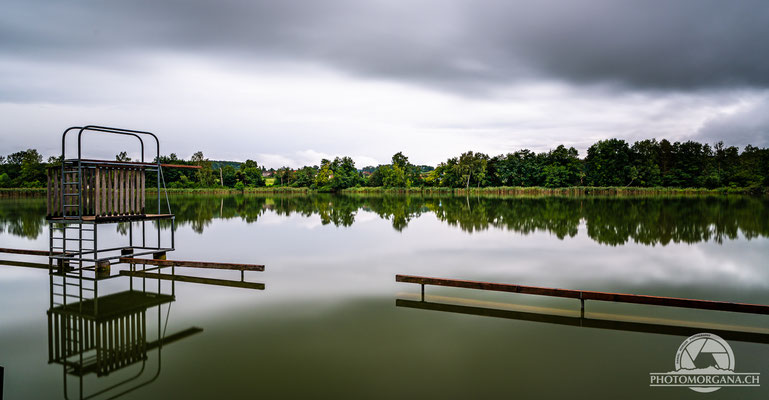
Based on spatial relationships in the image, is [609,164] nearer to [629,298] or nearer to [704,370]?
[629,298]

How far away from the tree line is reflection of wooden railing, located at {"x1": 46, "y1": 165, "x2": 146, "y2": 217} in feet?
240

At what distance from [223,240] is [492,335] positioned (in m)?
15.0

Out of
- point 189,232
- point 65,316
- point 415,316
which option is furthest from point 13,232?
point 415,316

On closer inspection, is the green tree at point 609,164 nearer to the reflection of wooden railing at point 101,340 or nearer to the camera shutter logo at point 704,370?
the camera shutter logo at point 704,370

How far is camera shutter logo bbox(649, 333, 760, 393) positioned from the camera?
570 cm

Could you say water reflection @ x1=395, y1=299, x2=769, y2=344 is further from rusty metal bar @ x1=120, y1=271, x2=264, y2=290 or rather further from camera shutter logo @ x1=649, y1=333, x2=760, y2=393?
rusty metal bar @ x1=120, y1=271, x2=264, y2=290

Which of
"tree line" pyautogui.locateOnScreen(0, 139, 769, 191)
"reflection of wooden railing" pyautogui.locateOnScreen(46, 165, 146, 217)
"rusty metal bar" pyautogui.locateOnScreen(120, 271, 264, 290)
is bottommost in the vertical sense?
"rusty metal bar" pyautogui.locateOnScreen(120, 271, 264, 290)

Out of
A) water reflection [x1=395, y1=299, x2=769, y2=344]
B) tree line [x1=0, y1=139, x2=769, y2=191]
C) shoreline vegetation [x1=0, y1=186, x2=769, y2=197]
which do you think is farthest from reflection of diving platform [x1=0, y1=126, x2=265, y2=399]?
tree line [x1=0, y1=139, x2=769, y2=191]

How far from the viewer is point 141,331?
7461mm

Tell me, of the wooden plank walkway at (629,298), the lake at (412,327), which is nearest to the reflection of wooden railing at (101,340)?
the lake at (412,327)

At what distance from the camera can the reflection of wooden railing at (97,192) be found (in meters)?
10.4

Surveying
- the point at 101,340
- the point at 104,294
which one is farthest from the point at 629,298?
the point at 104,294

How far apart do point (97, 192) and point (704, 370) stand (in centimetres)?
1232

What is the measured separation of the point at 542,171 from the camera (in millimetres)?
84062
